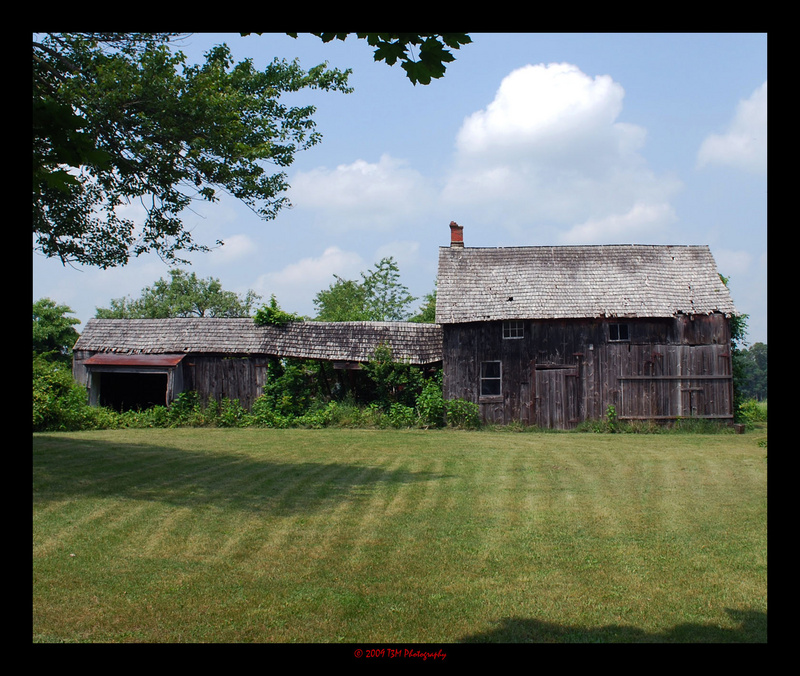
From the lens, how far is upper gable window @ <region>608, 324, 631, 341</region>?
23.5m

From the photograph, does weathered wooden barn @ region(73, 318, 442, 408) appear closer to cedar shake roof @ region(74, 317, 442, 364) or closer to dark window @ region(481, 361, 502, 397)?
cedar shake roof @ region(74, 317, 442, 364)

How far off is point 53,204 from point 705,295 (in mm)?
20634

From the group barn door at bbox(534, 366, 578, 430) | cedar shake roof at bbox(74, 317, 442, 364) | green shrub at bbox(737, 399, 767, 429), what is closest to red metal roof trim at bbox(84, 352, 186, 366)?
cedar shake roof at bbox(74, 317, 442, 364)

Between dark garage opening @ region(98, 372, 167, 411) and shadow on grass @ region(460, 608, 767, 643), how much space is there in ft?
79.7

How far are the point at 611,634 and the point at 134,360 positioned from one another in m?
23.7

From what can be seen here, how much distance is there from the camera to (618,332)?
23.5m

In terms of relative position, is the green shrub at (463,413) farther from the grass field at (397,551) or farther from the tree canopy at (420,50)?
the tree canopy at (420,50)

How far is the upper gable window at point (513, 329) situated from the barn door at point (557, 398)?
1494 mm

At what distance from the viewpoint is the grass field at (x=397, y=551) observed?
213 inches

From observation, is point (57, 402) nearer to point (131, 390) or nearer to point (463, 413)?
point (131, 390)

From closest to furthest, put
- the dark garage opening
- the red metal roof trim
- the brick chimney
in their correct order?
the red metal roof trim, the brick chimney, the dark garage opening

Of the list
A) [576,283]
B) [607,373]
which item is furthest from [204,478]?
[576,283]

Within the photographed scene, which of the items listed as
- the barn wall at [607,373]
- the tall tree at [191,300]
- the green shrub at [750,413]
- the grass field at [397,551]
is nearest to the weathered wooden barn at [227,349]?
the barn wall at [607,373]
